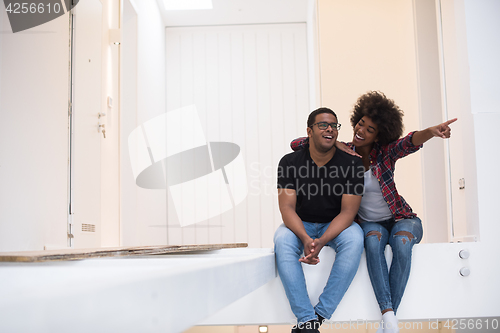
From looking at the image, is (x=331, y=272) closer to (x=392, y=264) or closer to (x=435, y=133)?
(x=392, y=264)

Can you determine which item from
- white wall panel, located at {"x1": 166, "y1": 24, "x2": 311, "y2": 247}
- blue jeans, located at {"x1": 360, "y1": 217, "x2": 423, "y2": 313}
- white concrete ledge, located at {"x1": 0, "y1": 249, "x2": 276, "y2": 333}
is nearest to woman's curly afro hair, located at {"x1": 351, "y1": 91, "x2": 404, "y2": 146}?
blue jeans, located at {"x1": 360, "y1": 217, "x2": 423, "y2": 313}

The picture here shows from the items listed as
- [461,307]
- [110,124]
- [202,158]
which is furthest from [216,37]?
[461,307]

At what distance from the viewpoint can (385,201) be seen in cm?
211

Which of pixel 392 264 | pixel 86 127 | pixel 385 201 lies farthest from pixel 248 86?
pixel 392 264

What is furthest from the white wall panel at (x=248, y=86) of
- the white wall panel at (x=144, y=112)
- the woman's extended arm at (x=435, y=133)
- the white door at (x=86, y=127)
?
the woman's extended arm at (x=435, y=133)

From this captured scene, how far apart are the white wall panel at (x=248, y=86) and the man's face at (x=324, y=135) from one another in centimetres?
338

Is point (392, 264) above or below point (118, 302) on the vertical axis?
below

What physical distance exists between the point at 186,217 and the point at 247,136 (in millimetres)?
1192

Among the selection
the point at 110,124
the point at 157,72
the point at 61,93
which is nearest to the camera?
the point at 61,93

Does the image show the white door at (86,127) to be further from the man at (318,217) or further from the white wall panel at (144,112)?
the man at (318,217)

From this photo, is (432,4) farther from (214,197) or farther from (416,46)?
(214,197)

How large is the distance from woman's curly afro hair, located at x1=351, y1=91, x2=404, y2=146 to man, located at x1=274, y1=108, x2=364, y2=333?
196mm

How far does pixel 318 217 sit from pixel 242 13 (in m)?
3.94

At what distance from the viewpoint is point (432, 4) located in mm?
3783
